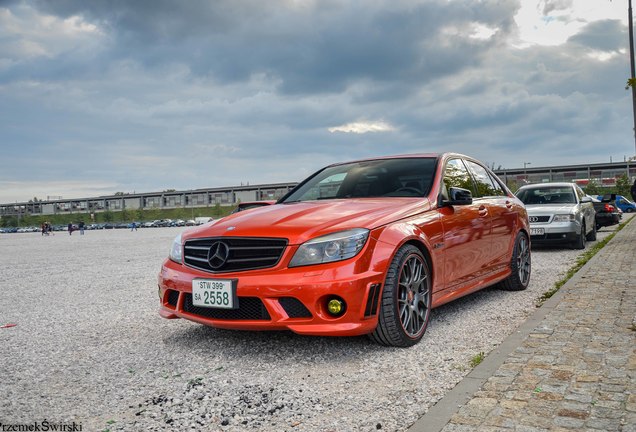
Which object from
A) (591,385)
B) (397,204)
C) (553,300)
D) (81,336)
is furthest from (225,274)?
(553,300)

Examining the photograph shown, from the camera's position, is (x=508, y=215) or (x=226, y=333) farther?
(x=508, y=215)

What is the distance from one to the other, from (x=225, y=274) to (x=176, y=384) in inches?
33.4

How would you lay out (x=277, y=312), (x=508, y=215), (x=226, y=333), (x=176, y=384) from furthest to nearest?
(x=508, y=215), (x=226, y=333), (x=277, y=312), (x=176, y=384)

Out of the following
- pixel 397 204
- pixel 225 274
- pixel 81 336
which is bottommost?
pixel 81 336

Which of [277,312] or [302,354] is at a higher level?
[277,312]

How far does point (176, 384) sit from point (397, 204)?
224cm

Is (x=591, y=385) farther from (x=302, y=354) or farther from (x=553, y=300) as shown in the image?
(x=553, y=300)

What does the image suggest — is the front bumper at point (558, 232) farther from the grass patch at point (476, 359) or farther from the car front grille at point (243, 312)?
the car front grille at point (243, 312)

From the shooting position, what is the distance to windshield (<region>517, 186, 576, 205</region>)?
12.6 meters

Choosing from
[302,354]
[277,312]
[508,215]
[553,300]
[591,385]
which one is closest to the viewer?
[591,385]

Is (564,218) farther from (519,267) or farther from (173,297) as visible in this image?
(173,297)

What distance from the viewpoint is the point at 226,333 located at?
4.93m

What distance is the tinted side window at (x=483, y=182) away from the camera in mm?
6180

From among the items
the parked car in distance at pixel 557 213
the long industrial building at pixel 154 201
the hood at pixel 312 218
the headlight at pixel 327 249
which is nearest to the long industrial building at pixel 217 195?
the long industrial building at pixel 154 201
